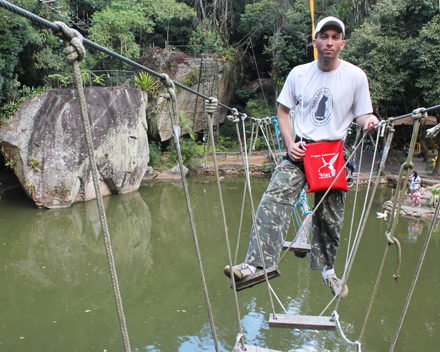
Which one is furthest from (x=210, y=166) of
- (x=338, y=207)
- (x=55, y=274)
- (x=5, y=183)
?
(x=338, y=207)

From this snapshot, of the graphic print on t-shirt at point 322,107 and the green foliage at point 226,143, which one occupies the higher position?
the graphic print on t-shirt at point 322,107

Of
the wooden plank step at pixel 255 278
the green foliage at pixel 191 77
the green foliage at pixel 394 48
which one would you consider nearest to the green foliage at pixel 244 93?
the green foliage at pixel 191 77

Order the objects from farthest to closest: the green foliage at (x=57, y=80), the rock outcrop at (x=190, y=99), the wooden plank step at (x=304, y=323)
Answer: the rock outcrop at (x=190, y=99), the green foliage at (x=57, y=80), the wooden plank step at (x=304, y=323)

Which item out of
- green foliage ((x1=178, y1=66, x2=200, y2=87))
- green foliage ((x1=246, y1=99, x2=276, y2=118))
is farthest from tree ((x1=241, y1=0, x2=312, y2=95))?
green foliage ((x1=178, y1=66, x2=200, y2=87))

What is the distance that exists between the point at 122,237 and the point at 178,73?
7.29 metres

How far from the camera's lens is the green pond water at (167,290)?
3871 millimetres

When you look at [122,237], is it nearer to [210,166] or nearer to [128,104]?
[128,104]

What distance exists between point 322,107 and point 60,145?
7.37 meters

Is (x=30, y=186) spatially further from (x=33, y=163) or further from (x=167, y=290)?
(x=167, y=290)

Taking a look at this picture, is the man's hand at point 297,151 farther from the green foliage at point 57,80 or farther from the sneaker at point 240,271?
the green foliage at point 57,80

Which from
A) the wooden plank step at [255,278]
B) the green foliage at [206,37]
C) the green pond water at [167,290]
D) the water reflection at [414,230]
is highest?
the green foliage at [206,37]

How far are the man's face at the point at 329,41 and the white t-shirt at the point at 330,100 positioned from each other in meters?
0.10

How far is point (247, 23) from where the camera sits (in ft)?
46.4

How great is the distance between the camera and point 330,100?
1752 millimetres
